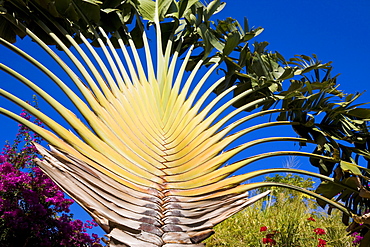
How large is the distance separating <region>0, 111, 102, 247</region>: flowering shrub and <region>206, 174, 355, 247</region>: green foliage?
238cm

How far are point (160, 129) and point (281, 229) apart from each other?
2.75 m

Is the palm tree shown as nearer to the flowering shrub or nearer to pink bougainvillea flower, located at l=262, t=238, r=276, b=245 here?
pink bougainvillea flower, located at l=262, t=238, r=276, b=245

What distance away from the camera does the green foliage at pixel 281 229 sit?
4.71 m

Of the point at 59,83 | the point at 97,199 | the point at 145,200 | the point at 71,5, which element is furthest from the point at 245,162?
the point at 71,5

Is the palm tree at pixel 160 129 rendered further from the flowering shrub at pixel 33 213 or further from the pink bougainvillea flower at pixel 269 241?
the flowering shrub at pixel 33 213

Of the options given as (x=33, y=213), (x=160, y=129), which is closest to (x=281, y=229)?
(x=160, y=129)

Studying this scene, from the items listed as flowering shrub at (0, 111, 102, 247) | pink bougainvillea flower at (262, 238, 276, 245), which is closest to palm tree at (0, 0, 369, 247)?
pink bougainvillea flower at (262, 238, 276, 245)

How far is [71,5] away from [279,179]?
6947 mm

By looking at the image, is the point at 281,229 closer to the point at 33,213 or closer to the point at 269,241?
the point at 269,241

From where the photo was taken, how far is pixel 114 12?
4.05 m

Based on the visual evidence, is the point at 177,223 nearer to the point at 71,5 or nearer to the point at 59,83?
the point at 59,83

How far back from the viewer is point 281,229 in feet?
15.5

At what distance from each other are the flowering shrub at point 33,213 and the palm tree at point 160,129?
2592 millimetres

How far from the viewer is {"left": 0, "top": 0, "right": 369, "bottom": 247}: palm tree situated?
219 cm
